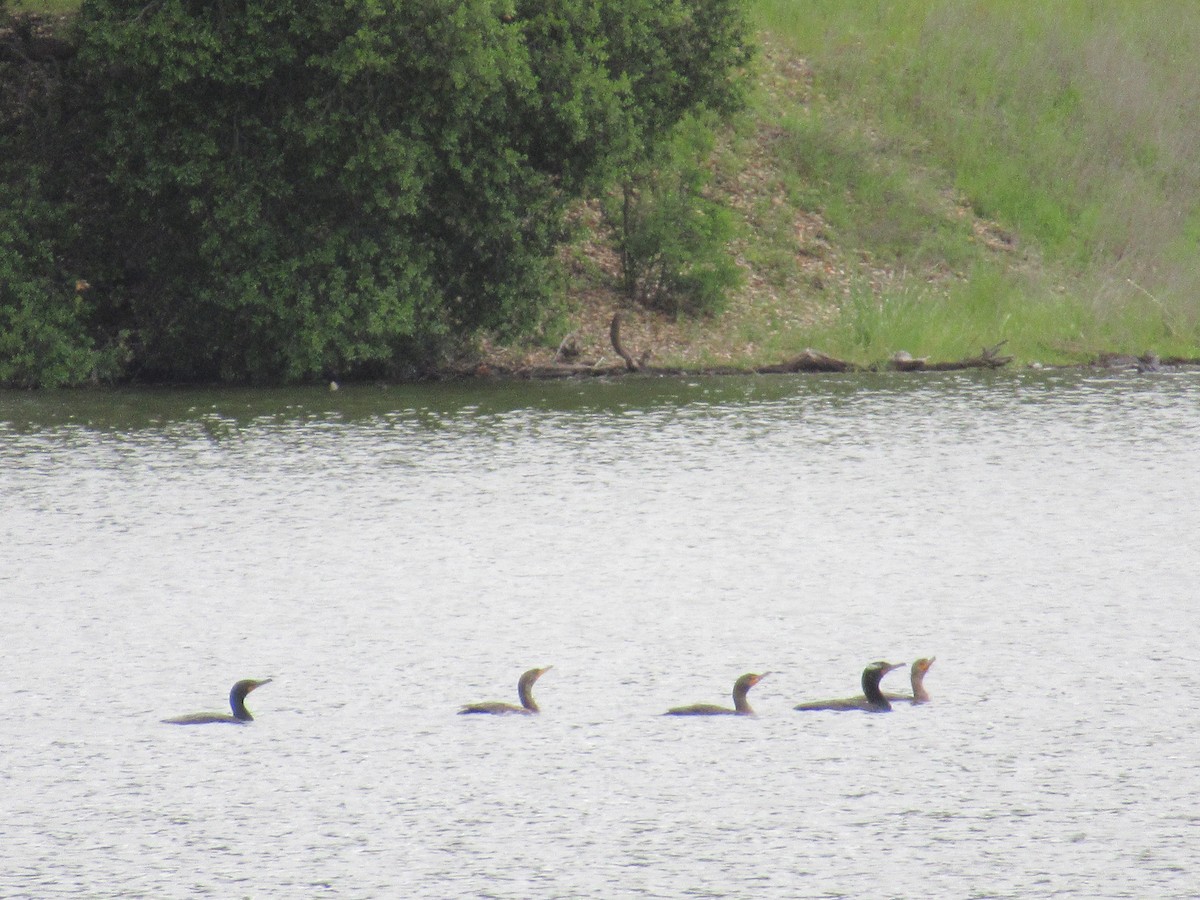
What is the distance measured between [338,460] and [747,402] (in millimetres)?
7101

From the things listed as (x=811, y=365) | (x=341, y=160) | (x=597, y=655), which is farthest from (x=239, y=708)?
(x=811, y=365)

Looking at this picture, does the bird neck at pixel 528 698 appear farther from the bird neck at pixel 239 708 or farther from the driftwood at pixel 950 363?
the driftwood at pixel 950 363

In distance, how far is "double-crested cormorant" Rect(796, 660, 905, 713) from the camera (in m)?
10.7

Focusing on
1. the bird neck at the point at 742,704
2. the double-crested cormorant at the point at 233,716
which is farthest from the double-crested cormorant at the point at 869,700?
the double-crested cormorant at the point at 233,716

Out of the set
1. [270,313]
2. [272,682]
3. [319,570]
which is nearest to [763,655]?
[272,682]

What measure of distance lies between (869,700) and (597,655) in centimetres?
217

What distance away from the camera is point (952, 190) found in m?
36.5

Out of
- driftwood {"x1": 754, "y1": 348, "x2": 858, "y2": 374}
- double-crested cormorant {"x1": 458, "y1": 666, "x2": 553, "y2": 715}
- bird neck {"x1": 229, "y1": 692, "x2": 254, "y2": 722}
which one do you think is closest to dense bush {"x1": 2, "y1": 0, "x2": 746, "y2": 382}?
driftwood {"x1": 754, "y1": 348, "x2": 858, "y2": 374}

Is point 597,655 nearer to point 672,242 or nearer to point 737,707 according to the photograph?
point 737,707

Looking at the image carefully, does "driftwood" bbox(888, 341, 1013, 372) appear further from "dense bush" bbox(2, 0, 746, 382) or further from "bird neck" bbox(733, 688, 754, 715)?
"bird neck" bbox(733, 688, 754, 715)

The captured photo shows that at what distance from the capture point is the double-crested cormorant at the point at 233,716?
10641 mm

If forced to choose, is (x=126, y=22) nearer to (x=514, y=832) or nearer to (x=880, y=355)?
(x=880, y=355)

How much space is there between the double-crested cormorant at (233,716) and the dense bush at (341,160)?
47.2 ft

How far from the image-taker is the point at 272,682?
37.9 ft
